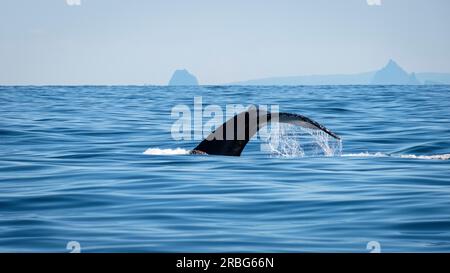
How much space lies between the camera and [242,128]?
1357 cm

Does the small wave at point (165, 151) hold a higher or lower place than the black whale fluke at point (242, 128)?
lower

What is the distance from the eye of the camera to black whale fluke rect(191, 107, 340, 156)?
41.9 feet

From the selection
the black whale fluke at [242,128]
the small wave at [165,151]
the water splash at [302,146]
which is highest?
the black whale fluke at [242,128]

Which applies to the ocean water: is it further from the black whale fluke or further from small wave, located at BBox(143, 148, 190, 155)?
the black whale fluke

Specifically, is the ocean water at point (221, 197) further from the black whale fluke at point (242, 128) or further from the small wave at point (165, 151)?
the black whale fluke at point (242, 128)

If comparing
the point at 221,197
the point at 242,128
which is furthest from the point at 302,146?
the point at 221,197

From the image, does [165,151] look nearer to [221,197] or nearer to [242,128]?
[242,128]

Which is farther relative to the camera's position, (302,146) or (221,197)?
(302,146)

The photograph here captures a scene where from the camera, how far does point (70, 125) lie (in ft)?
90.0

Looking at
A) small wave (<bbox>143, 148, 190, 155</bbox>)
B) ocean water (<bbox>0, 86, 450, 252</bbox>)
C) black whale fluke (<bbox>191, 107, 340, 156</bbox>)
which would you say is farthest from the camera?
small wave (<bbox>143, 148, 190, 155</bbox>)

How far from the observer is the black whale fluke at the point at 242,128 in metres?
12.8

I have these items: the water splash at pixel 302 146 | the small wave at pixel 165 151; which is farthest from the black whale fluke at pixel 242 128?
the small wave at pixel 165 151

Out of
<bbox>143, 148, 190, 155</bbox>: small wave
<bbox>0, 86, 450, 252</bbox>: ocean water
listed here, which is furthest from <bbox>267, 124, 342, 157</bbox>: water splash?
<bbox>143, 148, 190, 155</bbox>: small wave
